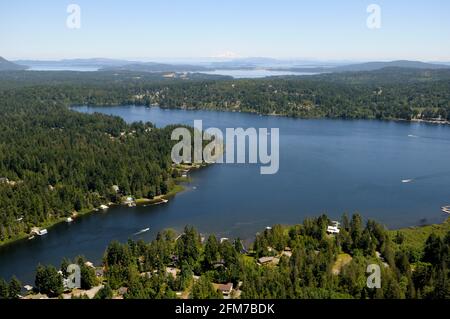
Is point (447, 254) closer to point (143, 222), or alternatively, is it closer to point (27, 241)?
point (143, 222)

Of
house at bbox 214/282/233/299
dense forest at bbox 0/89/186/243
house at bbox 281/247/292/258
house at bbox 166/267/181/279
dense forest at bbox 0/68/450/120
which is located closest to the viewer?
house at bbox 214/282/233/299

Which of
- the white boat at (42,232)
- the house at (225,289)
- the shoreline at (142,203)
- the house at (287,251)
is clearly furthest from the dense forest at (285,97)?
the house at (225,289)

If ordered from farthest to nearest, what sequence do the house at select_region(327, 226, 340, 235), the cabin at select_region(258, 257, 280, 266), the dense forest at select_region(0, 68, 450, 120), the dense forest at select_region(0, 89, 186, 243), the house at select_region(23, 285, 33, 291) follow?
Answer: the dense forest at select_region(0, 68, 450, 120) → the dense forest at select_region(0, 89, 186, 243) → the house at select_region(327, 226, 340, 235) → the cabin at select_region(258, 257, 280, 266) → the house at select_region(23, 285, 33, 291)

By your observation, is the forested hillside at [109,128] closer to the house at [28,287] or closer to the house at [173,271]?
the house at [28,287]

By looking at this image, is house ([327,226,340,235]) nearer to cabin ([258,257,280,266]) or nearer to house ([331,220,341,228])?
house ([331,220,341,228])

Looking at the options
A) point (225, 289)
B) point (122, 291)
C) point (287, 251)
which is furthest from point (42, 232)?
point (287, 251)

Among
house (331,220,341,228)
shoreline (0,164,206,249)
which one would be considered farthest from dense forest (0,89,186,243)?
house (331,220,341,228)

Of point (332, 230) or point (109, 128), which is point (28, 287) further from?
point (109, 128)

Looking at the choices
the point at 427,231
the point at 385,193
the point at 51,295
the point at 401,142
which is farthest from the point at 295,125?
the point at 51,295
